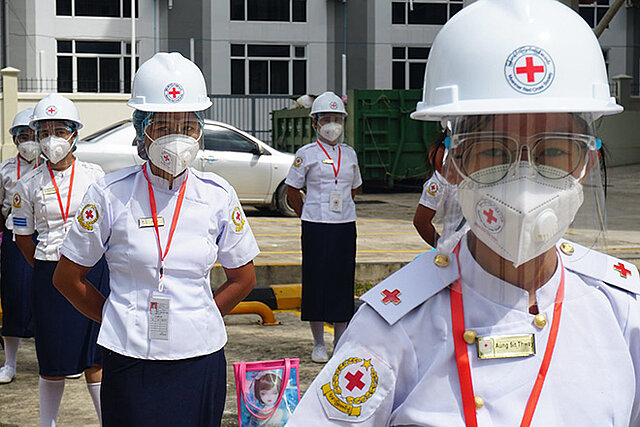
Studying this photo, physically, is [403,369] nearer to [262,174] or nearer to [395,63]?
[262,174]

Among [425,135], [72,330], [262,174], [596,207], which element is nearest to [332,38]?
[425,135]

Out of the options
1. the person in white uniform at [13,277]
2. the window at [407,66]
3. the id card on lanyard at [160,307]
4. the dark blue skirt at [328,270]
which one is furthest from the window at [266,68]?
the id card on lanyard at [160,307]

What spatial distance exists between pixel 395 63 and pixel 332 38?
83.7 inches

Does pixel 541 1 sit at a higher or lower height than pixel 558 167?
higher

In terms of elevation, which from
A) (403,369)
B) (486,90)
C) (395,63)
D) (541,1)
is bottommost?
(403,369)

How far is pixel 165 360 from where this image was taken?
351 centimetres

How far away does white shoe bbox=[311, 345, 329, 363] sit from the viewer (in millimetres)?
7160

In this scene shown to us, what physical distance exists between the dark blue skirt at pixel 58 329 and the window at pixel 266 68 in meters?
24.1

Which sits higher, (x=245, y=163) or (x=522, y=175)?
(x=522, y=175)

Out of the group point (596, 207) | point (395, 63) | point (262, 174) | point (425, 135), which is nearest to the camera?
point (596, 207)

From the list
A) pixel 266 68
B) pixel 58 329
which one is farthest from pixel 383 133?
pixel 58 329

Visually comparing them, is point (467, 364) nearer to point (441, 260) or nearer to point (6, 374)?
point (441, 260)

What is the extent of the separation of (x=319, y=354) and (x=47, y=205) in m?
2.67

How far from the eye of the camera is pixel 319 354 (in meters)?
7.19
